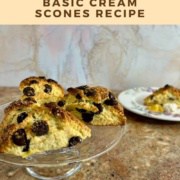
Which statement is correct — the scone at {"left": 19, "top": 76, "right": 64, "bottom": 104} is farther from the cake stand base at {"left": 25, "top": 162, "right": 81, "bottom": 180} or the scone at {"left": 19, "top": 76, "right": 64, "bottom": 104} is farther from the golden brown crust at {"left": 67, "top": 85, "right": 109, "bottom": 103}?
the cake stand base at {"left": 25, "top": 162, "right": 81, "bottom": 180}

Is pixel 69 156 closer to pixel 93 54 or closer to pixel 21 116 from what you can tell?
pixel 21 116

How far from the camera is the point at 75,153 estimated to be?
29.7 inches

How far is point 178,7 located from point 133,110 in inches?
16.9

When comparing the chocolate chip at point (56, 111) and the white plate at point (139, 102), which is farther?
the white plate at point (139, 102)

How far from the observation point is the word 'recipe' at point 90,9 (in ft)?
4.37

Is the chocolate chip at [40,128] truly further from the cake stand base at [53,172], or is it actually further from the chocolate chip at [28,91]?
the chocolate chip at [28,91]

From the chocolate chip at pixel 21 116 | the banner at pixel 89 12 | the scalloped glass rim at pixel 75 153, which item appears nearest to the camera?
the scalloped glass rim at pixel 75 153

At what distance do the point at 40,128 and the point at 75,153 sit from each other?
91 millimetres

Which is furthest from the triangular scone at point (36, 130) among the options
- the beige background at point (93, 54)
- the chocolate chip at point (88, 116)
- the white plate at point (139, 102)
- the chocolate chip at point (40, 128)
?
the beige background at point (93, 54)

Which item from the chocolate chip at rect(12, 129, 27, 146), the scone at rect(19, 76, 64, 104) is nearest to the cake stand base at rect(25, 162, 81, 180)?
the chocolate chip at rect(12, 129, 27, 146)

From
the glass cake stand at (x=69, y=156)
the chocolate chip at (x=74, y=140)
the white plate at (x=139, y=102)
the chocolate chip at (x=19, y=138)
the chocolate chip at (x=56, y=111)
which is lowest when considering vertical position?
the white plate at (x=139, y=102)

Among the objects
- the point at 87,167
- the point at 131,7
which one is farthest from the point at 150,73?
the point at 87,167

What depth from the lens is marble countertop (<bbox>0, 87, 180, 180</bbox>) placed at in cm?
83

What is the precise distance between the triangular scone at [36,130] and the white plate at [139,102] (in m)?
0.35
